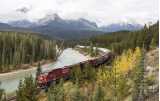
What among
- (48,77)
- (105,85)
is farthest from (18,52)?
(105,85)

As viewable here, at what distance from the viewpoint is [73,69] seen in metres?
78.7

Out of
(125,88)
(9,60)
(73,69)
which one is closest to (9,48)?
(9,60)

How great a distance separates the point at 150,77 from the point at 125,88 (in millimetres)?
8364

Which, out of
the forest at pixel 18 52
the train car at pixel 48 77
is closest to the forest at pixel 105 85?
the train car at pixel 48 77

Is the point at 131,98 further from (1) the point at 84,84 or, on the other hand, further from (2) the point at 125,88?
(1) the point at 84,84

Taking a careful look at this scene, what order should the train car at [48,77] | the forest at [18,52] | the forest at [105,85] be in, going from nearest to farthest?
the forest at [105,85]
the train car at [48,77]
the forest at [18,52]

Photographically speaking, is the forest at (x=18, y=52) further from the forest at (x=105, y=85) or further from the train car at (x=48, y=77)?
the forest at (x=105, y=85)

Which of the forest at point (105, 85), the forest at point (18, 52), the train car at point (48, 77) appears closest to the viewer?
the forest at point (105, 85)

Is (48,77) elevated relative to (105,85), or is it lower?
elevated

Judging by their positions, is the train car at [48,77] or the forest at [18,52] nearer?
the train car at [48,77]

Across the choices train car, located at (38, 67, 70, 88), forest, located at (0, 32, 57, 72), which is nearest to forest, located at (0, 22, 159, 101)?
train car, located at (38, 67, 70, 88)

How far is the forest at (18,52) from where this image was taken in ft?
463

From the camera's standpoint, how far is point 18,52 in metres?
149

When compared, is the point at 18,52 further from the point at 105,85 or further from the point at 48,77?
the point at 105,85
